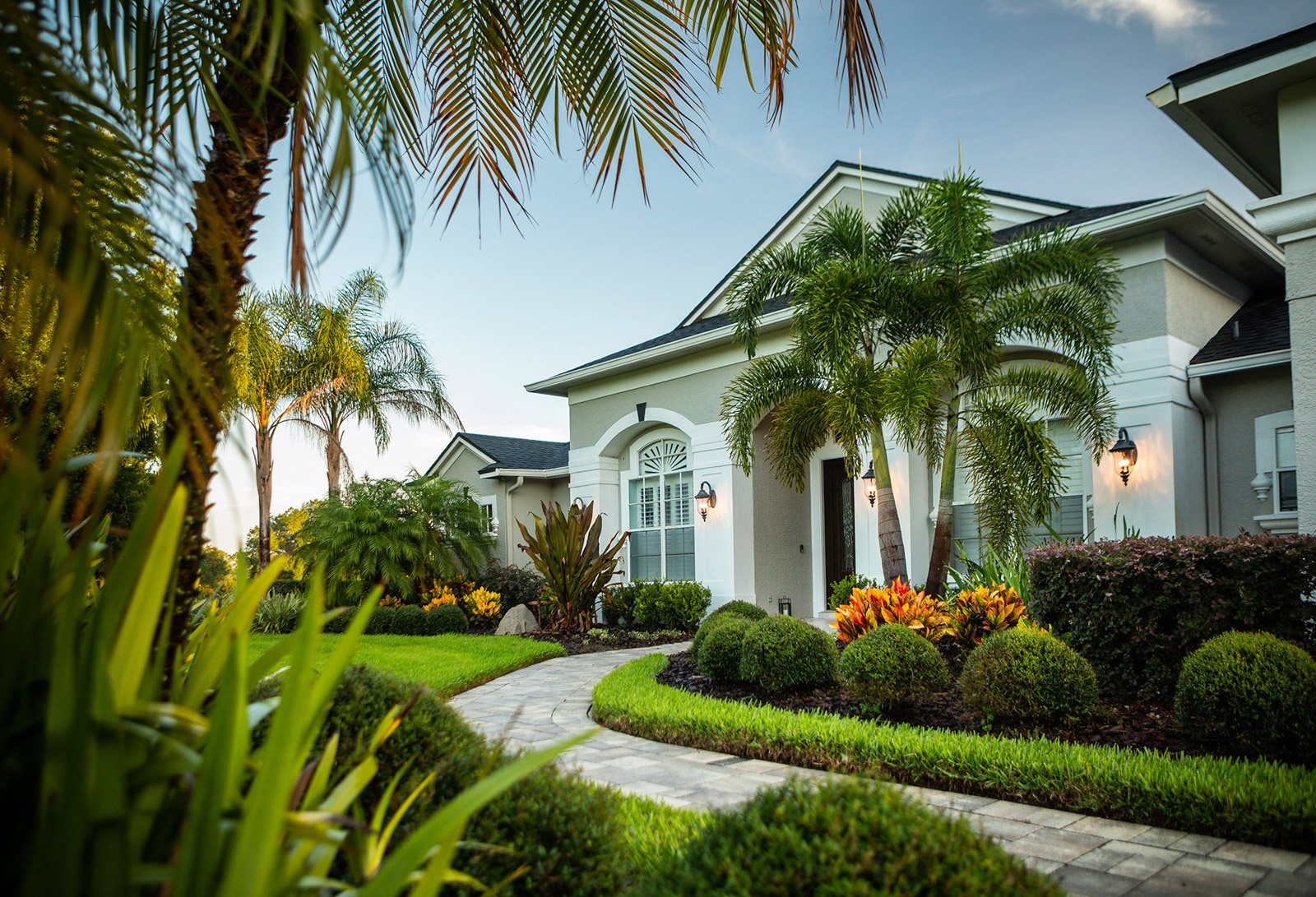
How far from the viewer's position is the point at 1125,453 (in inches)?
360

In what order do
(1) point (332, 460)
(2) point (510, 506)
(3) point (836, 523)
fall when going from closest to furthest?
1. (3) point (836, 523)
2. (2) point (510, 506)
3. (1) point (332, 460)

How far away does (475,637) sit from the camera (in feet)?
39.6

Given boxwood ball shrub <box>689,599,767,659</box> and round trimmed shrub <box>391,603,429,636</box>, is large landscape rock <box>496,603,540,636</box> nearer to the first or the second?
round trimmed shrub <box>391,603,429,636</box>

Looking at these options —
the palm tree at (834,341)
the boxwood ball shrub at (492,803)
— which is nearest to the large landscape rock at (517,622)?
the palm tree at (834,341)

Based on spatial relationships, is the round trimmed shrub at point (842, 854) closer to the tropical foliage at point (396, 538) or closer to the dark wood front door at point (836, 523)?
the dark wood front door at point (836, 523)

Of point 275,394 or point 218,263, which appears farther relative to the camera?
point 275,394

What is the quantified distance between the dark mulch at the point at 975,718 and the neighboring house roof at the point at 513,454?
1247cm

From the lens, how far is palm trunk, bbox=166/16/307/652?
230 centimetres

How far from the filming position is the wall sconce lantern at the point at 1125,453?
911 cm

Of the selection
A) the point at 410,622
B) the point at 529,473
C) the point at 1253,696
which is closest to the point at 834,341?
the point at 1253,696

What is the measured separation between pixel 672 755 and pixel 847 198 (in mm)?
11111

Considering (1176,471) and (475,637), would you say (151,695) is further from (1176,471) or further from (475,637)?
(475,637)

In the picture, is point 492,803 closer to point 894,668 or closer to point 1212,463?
point 894,668

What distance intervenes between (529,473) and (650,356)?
599 cm
